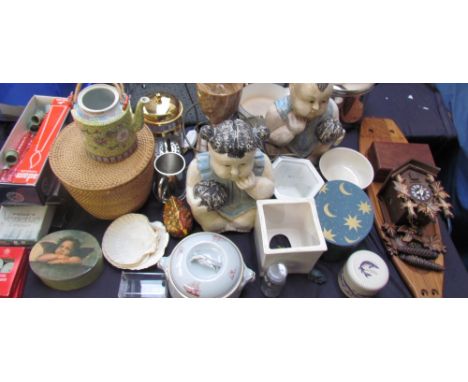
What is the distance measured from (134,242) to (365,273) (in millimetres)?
797

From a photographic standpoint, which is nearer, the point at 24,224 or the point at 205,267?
the point at 205,267

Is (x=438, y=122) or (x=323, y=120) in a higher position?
(x=323, y=120)

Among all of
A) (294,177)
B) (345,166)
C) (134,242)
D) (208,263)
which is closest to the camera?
(208,263)

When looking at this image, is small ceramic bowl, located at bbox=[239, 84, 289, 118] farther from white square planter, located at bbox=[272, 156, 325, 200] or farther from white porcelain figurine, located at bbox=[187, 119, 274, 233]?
white porcelain figurine, located at bbox=[187, 119, 274, 233]

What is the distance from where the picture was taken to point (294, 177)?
1.46 m

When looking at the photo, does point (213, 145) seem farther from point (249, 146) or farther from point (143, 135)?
point (143, 135)

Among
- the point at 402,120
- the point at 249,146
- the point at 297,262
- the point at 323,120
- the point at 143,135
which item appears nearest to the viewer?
the point at 249,146

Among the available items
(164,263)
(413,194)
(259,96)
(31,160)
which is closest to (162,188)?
(164,263)

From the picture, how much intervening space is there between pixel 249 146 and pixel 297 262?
0.43 metres

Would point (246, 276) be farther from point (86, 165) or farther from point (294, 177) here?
point (86, 165)

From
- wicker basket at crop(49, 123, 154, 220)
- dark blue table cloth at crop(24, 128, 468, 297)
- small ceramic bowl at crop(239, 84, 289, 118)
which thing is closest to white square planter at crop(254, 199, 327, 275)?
dark blue table cloth at crop(24, 128, 468, 297)

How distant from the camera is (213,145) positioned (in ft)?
3.34

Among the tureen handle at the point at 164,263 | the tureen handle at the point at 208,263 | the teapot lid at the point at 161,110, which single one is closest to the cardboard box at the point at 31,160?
the teapot lid at the point at 161,110

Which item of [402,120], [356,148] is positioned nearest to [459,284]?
[356,148]
